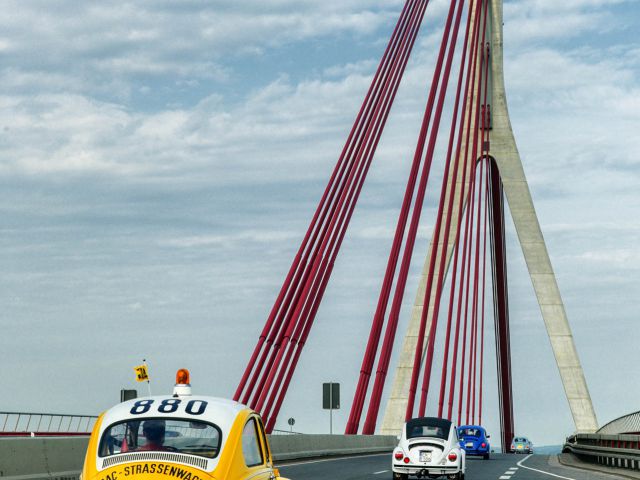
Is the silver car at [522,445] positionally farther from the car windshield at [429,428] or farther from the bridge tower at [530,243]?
the car windshield at [429,428]

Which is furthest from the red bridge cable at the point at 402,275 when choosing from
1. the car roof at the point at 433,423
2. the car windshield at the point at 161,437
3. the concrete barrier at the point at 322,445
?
the car windshield at the point at 161,437

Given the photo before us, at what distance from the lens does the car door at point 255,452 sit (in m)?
10.1

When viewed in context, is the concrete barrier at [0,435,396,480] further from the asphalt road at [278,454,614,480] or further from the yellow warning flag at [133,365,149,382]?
the asphalt road at [278,454,614,480]

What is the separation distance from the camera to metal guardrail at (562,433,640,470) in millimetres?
27112

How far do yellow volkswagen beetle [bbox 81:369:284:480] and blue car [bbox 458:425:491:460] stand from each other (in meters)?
30.2

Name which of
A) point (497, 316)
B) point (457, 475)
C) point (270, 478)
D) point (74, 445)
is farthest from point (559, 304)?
point (270, 478)

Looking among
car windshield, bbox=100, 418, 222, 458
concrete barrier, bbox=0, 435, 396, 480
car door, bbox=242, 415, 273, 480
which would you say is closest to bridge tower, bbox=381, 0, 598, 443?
concrete barrier, bbox=0, 435, 396, 480

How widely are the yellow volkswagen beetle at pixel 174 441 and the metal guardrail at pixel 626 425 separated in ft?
75.0

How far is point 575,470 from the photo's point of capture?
2969cm

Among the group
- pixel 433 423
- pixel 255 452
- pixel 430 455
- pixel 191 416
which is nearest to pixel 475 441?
pixel 433 423

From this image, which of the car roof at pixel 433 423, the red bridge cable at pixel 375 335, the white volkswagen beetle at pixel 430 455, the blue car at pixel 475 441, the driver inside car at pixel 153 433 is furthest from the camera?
the blue car at pixel 475 441

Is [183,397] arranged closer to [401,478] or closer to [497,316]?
[401,478]

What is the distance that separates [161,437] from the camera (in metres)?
9.82

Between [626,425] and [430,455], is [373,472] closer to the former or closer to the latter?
[430,455]
